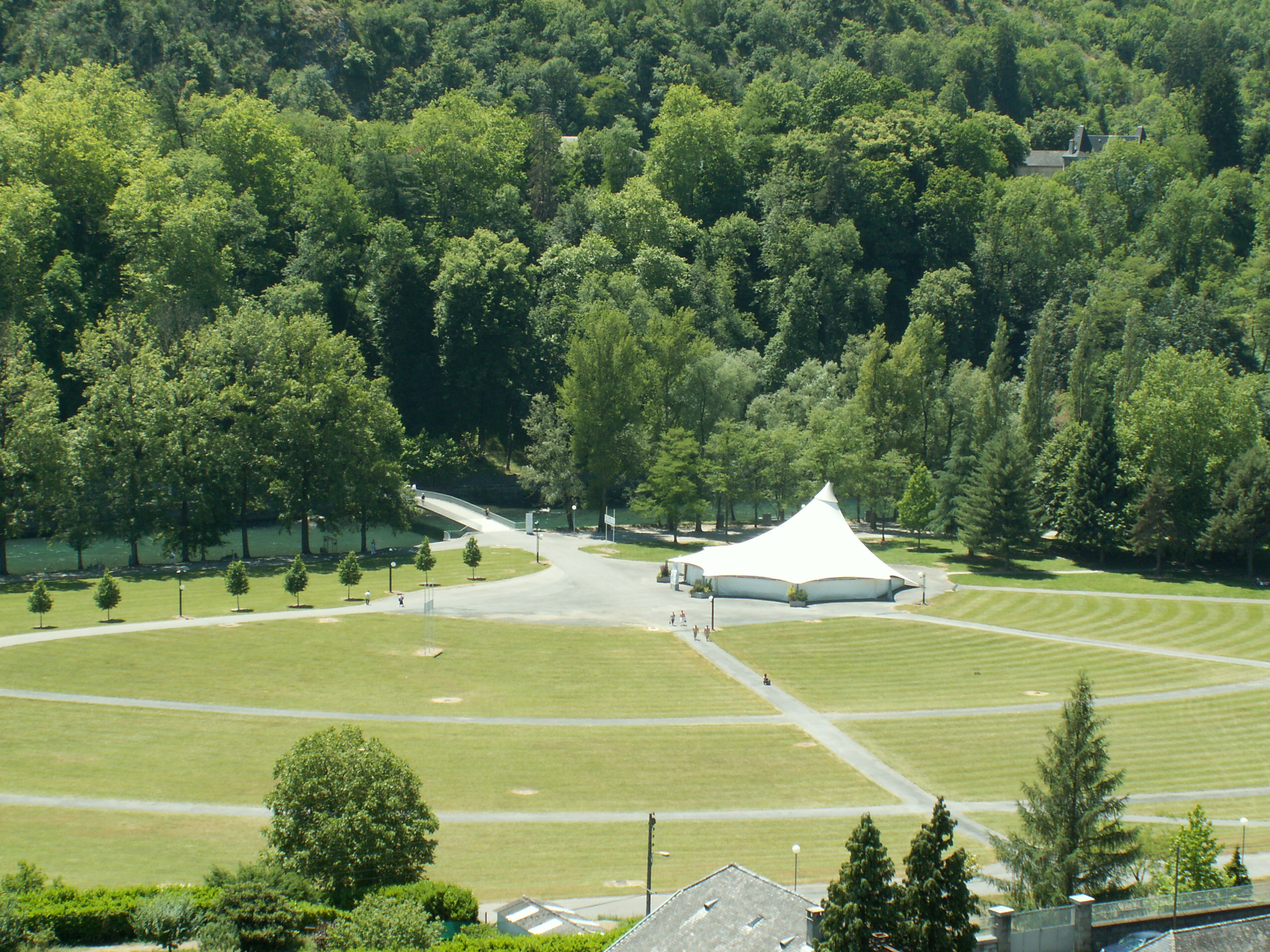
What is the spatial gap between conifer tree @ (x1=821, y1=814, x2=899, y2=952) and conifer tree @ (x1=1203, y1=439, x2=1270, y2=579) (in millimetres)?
60135

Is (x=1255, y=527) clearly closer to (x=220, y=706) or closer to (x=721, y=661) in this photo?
(x=721, y=661)

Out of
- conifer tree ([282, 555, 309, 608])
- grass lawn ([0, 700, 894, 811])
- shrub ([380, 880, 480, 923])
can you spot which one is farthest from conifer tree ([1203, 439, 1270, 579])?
shrub ([380, 880, 480, 923])

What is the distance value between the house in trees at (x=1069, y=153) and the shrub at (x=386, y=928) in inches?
4660

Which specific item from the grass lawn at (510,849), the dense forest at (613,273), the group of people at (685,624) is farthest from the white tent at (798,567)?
the grass lawn at (510,849)

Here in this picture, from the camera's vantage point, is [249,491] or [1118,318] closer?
[249,491]

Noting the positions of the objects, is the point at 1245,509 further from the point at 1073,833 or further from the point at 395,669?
the point at 1073,833

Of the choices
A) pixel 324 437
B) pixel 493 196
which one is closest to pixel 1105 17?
pixel 493 196

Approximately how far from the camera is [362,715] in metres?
42.8

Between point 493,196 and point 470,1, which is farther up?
point 470,1

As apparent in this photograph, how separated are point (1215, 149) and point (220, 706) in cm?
12405

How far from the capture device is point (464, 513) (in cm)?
8625

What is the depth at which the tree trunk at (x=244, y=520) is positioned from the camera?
75.9 metres

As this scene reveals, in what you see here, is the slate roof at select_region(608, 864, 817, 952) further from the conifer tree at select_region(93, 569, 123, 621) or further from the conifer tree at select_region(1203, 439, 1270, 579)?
the conifer tree at select_region(1203, 439, 1270, 579)

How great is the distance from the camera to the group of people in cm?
5562
